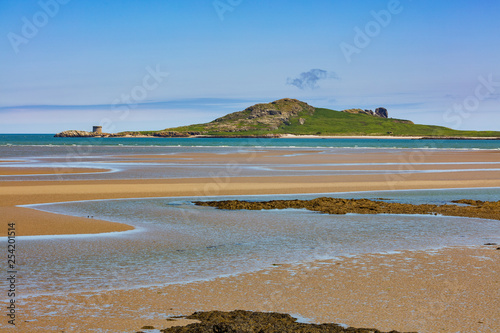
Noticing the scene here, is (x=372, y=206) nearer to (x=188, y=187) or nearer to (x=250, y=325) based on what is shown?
(x=188, y=187)

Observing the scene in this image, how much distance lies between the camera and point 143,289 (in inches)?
383

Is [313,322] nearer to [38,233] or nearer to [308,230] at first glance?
[308,230]

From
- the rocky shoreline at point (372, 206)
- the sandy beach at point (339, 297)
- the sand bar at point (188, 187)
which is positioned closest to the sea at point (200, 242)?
the sandy beach at point (339, 297)

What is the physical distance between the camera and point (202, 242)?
14.3 meters

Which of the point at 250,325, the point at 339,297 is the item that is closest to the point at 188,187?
the point at 339,297

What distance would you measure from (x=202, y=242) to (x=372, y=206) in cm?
950

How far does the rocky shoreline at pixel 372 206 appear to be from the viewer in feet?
66.1

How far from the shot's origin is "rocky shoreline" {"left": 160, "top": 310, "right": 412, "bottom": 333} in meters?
7.59

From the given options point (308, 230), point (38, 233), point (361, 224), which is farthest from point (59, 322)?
point (361, 224)

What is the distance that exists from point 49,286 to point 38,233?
6.23m

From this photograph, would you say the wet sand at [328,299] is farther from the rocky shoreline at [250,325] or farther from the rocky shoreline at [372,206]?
the rocky shoreline at [372,206]

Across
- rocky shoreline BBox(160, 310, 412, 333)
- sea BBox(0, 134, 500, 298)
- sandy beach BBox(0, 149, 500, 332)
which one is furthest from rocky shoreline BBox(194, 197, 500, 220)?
rocky shoreline BBox(160, 310, 412, 333)

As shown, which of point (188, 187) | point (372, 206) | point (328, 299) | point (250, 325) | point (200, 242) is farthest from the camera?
point (188, 187)

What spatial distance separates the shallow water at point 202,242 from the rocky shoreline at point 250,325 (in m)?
2.38
